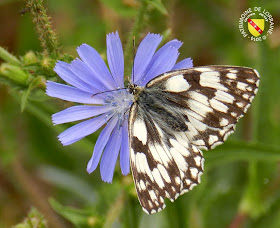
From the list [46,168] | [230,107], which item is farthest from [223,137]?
[46,168]

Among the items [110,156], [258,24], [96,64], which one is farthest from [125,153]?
[258,24]

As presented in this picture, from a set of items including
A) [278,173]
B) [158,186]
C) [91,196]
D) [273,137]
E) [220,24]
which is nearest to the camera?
[158,186]

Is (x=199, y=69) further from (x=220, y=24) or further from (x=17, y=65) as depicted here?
(x=220, y=24)

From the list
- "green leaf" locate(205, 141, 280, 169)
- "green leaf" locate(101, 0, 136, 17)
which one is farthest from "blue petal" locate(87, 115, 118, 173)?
"green leaf" locate(101, 0, 136, 17)

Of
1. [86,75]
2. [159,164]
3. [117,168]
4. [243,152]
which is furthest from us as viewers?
[117,168]

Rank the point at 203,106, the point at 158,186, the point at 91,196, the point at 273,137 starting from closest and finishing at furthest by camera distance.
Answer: the point at 158,186 < the point at 203,106 < the point at 273,137 < the point at 91,196

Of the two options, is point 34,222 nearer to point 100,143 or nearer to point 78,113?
point 100,143
